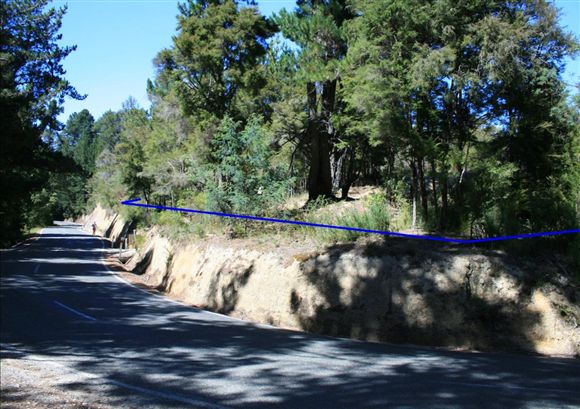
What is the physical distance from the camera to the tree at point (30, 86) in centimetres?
2792

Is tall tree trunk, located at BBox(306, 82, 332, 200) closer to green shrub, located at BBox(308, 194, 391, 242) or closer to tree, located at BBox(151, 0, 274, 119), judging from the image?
tree, located at BBox(151, 0, 274, 119)

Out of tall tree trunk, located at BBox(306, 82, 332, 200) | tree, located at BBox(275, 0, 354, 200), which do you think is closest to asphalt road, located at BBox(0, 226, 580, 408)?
tree, located at BBox(275, 0, 354, 200)

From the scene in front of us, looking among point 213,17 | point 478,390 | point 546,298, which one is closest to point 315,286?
point 546,298

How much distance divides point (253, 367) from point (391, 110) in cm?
858

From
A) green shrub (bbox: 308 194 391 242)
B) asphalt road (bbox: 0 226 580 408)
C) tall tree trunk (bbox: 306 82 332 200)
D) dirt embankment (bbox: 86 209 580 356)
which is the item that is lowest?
asphalt road (bbox: 0 226 580 408)

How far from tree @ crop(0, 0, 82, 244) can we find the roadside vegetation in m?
0.42

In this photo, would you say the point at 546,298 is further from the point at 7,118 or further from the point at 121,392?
the point at 7,118

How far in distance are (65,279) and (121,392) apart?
58.9 feet

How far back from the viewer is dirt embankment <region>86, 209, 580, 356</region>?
10352mm

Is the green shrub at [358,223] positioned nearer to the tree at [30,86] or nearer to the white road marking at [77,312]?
the white road marking at [77,312]

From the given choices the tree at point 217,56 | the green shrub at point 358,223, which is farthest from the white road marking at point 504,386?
the tree at point 217,56

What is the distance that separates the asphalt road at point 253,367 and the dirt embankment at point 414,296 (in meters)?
0.87

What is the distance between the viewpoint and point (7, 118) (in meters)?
20.6

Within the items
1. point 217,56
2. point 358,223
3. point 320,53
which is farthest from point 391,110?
point 217,56
